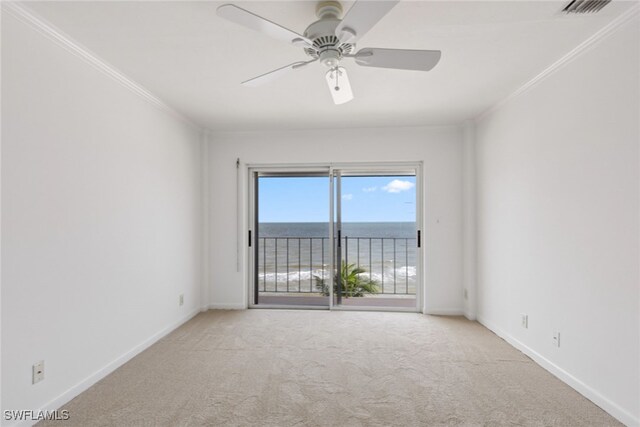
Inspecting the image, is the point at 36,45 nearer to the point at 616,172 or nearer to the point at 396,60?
the point at 396,60

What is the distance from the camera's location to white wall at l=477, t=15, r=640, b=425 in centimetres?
187

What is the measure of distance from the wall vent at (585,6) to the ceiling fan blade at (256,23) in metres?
1.40

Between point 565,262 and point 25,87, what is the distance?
3.61 m

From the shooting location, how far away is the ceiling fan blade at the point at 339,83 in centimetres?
208

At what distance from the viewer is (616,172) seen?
1.94 meters

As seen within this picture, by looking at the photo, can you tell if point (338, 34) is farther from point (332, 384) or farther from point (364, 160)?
point (364, 160)

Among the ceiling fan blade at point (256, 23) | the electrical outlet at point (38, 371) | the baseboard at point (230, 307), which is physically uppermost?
the ceiling fan blade at point (256, 23)

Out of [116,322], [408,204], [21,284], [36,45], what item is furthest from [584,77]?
[116,322]

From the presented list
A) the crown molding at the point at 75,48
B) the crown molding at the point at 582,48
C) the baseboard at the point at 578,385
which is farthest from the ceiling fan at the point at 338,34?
the baseboard at the point at 578,385

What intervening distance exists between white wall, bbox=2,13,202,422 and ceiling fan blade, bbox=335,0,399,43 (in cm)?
179

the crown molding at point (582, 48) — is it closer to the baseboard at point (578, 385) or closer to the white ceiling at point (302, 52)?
the white ceiling at point (302, 52)

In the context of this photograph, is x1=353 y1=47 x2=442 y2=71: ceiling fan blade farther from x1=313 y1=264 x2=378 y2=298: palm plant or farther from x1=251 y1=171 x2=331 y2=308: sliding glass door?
x1=313 y1=264 x2=378 y2=298: palm plant

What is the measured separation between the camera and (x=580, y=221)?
7.27ft

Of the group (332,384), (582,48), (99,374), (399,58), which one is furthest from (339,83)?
(99,374)
